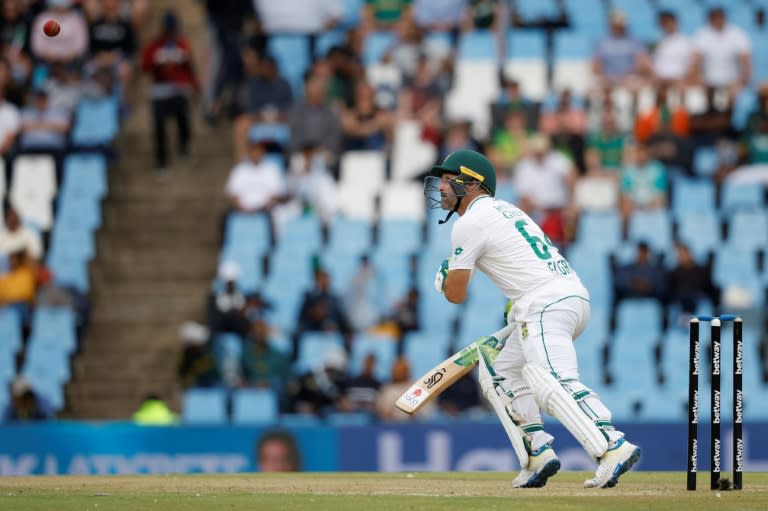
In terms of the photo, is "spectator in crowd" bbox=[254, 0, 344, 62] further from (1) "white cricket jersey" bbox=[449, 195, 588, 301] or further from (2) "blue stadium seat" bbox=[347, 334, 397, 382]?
(1) "white cricket jersey" bbox=[449, 195, 588, 301]

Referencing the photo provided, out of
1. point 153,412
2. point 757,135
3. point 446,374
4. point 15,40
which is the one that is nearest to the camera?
point 446,374

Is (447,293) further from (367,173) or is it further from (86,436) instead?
(367,173)

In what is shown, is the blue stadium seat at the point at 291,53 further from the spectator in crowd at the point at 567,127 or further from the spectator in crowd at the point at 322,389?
the spectator in crowd at the point at 322,389

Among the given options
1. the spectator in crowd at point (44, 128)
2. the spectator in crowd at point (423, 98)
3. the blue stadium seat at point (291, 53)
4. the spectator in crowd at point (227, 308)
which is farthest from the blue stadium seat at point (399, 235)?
the spectator in crowd at point (44, 128)

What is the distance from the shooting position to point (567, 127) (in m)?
19.9

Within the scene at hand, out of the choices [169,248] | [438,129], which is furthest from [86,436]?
[438,129]

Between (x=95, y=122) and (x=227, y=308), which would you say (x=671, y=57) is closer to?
(x=227, y=308)

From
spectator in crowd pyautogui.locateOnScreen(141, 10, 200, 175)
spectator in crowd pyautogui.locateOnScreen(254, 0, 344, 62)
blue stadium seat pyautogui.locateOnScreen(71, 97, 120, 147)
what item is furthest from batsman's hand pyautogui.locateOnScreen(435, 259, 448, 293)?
spectator in crowd pyautogui.locateOnScreen(254, 0, 344, 62)

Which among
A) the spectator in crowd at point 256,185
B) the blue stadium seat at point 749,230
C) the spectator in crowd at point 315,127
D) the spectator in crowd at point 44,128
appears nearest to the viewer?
Result: the blue stadium seat at point 749,230

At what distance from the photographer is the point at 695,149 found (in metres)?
19.8

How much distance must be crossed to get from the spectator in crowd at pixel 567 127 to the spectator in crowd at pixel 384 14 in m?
3.16

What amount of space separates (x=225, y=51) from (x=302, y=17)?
4.06ft

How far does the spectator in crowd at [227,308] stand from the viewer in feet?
60.0

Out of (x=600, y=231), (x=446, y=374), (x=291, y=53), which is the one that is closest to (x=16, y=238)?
(x=291, y=53)
